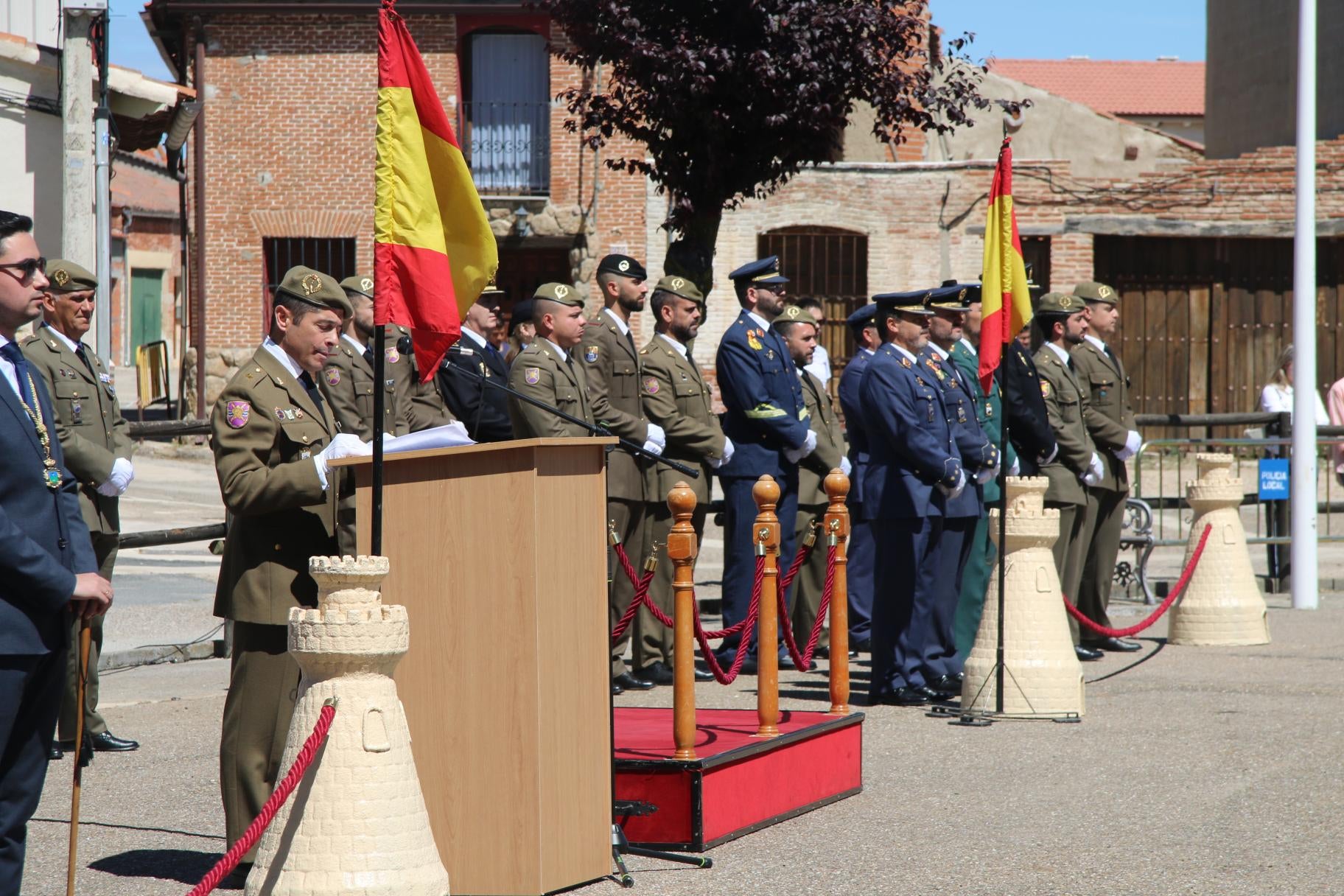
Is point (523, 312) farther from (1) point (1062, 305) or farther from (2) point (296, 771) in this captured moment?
(2) point (296, 771)

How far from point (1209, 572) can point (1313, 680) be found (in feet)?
5.76

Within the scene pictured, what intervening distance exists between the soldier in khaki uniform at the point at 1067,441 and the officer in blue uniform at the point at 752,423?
1.62 meters

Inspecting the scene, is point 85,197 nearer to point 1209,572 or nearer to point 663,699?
point 663,699

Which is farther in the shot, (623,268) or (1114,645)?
(1114,645)

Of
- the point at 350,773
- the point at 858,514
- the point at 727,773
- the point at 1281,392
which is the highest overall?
the point at 1281,392

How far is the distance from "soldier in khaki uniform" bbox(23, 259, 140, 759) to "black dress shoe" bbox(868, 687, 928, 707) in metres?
3.73

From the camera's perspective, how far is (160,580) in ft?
43.0

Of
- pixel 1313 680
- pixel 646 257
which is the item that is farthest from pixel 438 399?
pixel 646 257

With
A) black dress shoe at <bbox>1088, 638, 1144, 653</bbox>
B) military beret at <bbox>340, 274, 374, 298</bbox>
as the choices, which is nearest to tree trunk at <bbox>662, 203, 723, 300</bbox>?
black dress shoe at <bbox>1088, 638, 1144, 653</bbox>

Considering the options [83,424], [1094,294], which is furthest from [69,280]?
[1094,294]

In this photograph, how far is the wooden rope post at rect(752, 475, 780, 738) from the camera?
6.31m

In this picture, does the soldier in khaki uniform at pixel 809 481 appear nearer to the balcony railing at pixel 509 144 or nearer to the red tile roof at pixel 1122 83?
the balcony railing at pixel 509 144

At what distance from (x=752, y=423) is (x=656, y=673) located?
1518 millimetres

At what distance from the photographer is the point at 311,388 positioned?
5.70 metres
